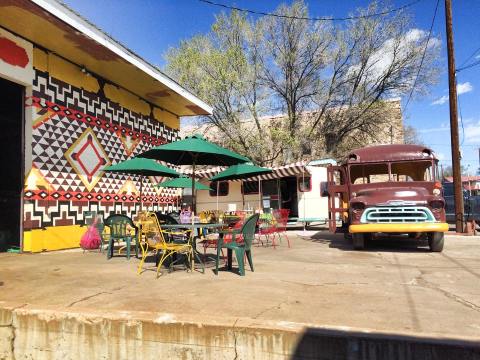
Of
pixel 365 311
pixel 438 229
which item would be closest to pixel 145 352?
pixel 365 311

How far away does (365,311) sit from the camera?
3922 millimetres

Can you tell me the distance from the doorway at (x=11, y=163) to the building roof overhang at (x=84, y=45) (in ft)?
4.26

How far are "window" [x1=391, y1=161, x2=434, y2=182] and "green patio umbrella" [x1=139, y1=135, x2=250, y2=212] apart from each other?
149 inches

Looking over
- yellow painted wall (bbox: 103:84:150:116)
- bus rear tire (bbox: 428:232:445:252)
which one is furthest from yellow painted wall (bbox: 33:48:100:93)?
bus rear tire (bbox: 428:232:445:252)

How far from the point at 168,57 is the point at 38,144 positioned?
1546cm

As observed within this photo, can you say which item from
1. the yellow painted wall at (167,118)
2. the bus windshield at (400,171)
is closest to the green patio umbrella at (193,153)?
the bus windshield at (400,171)

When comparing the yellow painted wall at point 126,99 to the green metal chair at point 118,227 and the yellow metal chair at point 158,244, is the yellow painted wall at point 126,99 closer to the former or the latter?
the green metal chair at point 118,227

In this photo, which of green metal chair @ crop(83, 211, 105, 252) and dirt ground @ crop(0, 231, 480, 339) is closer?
dirt ground @ crop(0, 231, 480, 339)

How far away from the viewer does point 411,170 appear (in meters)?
9.25

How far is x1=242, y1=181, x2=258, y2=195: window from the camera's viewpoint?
1712cm

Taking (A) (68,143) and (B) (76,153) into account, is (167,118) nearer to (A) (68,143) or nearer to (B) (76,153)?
(B) (76,153)

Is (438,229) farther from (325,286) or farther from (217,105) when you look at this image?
(217,105)

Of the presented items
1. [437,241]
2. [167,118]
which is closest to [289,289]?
[437,241]

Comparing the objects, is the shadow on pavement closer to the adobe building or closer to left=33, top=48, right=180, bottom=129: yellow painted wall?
the adobe building
